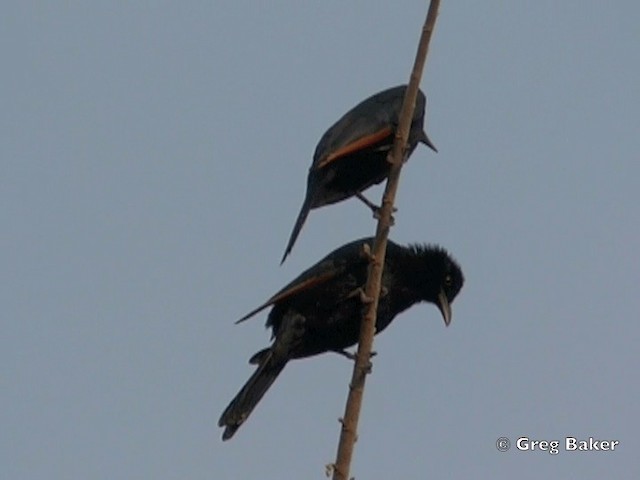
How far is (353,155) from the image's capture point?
22.1ft

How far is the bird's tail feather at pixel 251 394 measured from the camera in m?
6.36

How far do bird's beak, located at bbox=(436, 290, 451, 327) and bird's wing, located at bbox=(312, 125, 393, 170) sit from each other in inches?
43.5

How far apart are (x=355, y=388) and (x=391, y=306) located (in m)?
2.22

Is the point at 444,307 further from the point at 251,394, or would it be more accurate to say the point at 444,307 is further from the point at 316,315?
the point at 251,394

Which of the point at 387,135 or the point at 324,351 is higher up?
the point at 387,135

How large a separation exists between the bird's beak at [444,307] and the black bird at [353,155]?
0.79 metres

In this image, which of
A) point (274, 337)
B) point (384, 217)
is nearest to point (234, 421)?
point (274, 337)

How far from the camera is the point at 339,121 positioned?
22.7ft

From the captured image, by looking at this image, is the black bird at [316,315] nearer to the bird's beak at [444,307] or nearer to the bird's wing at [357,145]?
the bird's beak at [444,307]

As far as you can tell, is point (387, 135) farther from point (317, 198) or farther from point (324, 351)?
point (324, 351)

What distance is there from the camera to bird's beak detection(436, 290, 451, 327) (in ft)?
23.9

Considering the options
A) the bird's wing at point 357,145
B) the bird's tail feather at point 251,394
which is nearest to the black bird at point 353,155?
the bird's wing at point 357,145

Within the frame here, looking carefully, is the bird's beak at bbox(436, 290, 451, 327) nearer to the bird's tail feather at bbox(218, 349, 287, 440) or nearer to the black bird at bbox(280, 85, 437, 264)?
the black bird at bbox(280, 85, 437, 264)

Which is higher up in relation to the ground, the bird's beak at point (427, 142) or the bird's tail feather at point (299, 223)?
the bird's beak at point (427, 142)
